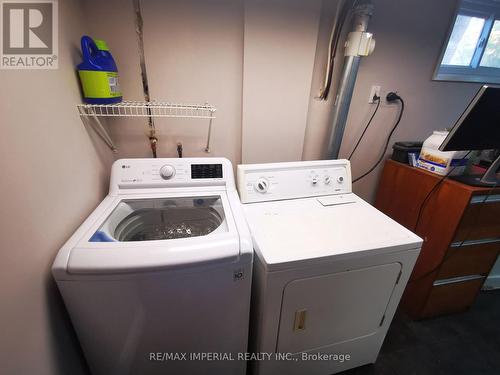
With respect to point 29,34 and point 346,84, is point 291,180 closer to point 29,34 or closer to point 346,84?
point 346,84

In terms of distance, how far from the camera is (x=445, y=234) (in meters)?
1.32

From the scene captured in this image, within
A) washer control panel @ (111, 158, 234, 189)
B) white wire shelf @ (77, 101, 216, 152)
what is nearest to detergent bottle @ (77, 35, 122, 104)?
white wire shelf @ (77, 101, 216, 152)

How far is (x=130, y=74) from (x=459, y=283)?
254cm

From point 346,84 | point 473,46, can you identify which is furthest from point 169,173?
point 473,46

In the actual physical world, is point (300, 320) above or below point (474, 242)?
below

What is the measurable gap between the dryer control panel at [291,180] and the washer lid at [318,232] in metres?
0.06

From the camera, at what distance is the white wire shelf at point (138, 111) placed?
1.09m

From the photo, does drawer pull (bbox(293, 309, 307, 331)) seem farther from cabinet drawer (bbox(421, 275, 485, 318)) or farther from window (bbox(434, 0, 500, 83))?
window (bbox(434, 0, 500, 83))

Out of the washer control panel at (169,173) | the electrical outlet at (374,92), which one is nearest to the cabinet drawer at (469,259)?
the electrical outlet at (374,92)

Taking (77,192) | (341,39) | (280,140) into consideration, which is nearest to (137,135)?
(77,192)

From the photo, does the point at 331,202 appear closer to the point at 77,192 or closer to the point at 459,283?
the point at 459,283

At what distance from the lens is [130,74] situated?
1.24 metres

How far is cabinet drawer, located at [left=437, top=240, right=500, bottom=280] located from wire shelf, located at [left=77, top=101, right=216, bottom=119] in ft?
5.74

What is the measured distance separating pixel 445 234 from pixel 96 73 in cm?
212
